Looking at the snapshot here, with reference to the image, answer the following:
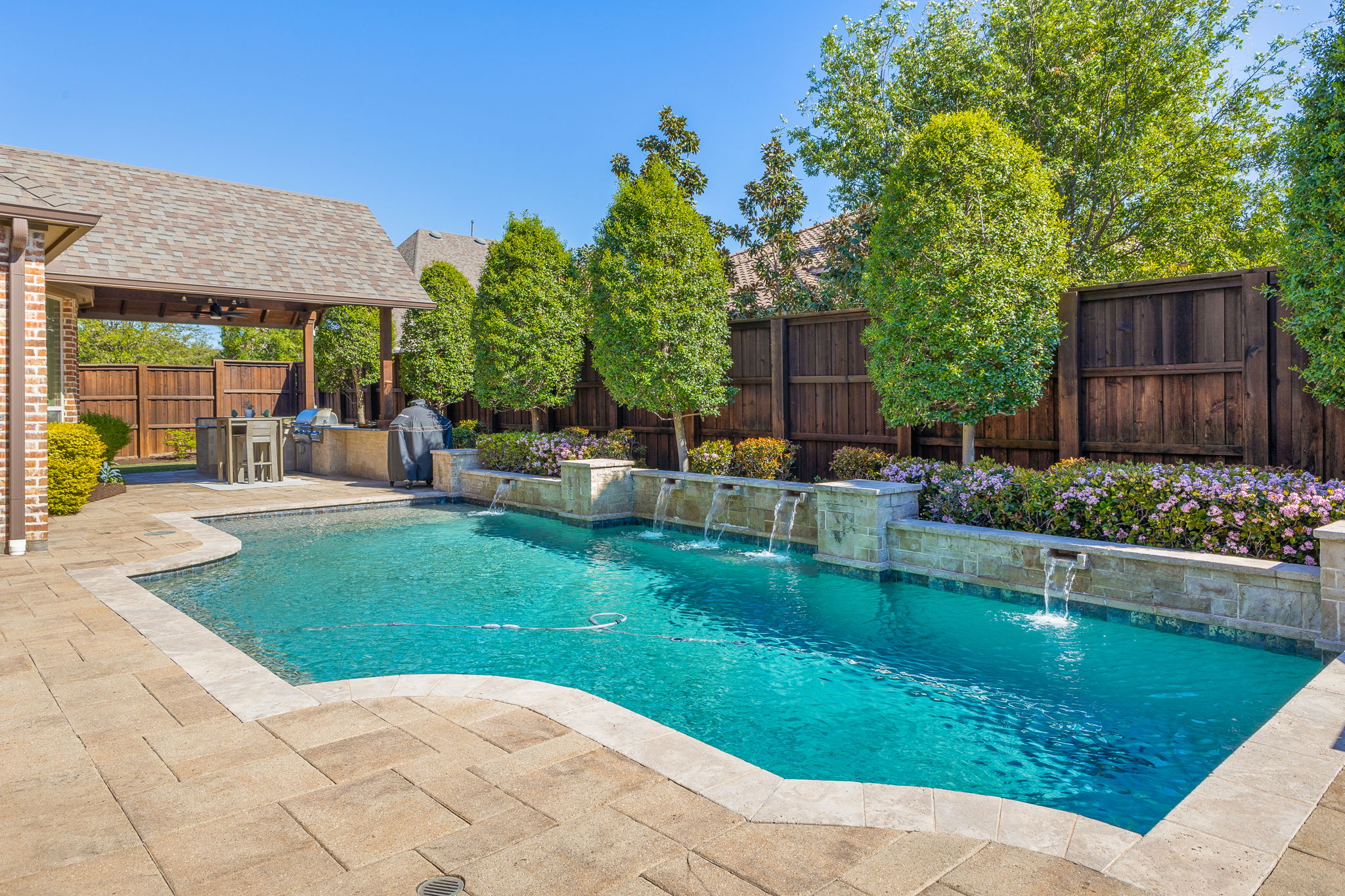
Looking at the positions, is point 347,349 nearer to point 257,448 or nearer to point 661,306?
point 257,448

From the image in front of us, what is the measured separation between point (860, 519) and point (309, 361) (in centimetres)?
1212

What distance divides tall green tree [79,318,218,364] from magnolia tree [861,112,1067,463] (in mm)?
25554

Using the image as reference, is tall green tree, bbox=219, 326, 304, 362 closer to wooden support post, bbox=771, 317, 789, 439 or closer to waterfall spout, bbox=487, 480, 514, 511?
waterfall spout, bbox=487, 480, 514, 511

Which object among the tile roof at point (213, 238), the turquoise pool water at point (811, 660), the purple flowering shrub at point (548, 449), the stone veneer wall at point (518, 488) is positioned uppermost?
the tile roof at point (213, 238)

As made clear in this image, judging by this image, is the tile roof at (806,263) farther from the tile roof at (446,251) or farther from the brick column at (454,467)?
Answer: the tile roof at (446,251)

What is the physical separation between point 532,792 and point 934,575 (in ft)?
16.2

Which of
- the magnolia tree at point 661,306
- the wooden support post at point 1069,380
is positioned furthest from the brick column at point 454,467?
the wooden support post at point 1069,380

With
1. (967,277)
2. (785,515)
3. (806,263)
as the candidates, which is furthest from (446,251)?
(967,277)

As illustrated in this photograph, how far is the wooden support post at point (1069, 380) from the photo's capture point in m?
7.45

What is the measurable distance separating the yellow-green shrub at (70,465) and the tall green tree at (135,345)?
18453 mm

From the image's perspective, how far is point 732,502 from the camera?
918 centimetres

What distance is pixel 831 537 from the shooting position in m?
7.50

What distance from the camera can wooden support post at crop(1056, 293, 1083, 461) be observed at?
745cm

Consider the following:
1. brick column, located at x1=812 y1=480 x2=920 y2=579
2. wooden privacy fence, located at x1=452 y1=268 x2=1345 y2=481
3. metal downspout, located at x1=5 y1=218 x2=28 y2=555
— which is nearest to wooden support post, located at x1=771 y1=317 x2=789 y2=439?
wooden privacy fence, located at x1=452 y1=268 x2=1345 y2=481
